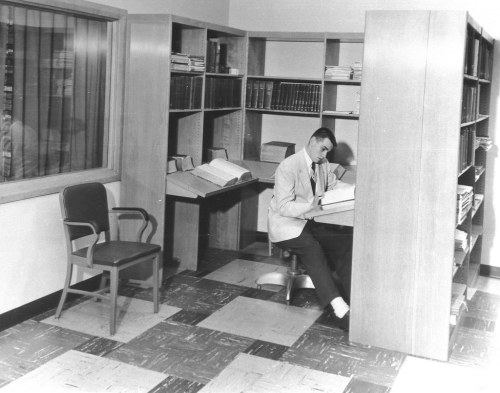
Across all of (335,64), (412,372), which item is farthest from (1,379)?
(335,64)

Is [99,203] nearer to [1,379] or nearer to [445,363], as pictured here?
[1,379]

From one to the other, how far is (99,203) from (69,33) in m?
1.26

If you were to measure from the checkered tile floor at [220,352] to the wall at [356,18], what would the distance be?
124 centimetres

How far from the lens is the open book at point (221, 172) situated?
19.5 feet

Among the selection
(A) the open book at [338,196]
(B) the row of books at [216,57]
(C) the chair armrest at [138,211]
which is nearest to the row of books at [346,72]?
(B) the row of books at [216,57]

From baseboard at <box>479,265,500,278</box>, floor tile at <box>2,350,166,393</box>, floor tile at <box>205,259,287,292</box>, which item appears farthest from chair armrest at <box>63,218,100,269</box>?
baseboard at <box>479,265,500,278</box>

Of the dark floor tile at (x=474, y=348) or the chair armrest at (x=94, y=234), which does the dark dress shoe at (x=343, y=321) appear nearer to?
the dark floor tile at (x=474, y=348)

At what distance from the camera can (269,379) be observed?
4.05 meters

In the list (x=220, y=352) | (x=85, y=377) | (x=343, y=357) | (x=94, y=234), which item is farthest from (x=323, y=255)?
(x=85, y=377)

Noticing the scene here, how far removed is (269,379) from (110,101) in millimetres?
2688

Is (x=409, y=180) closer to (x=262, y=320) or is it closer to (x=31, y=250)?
(x=262, y=320)

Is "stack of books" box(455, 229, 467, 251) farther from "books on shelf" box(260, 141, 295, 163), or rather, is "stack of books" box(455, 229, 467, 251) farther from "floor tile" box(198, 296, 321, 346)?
"books on shelf" box(260, 141, 295, 163)

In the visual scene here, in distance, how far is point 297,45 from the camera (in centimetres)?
716

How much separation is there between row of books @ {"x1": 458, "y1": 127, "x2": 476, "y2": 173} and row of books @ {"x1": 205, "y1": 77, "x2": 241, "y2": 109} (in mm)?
2289
